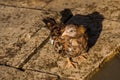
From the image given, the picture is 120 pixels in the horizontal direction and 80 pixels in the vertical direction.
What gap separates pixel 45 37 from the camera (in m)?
5.70

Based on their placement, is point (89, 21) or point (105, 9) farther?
point (105, 9)

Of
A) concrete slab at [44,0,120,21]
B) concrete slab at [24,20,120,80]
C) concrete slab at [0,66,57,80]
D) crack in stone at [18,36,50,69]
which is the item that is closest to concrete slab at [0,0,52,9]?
concrete slab at [44,0,120,21]

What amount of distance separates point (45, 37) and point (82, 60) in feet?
3.11

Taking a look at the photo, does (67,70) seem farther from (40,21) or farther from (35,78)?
(40,21)

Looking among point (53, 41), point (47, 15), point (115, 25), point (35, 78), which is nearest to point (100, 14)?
point (115, 25)

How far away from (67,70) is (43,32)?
1.16 metres

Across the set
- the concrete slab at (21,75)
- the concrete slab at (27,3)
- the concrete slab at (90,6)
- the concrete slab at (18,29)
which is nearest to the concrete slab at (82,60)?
the concrete slab at (21,75)

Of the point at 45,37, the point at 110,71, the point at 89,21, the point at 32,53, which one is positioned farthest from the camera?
the point at 89,21

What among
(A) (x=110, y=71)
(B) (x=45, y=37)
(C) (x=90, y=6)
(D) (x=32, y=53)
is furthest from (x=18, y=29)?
(A) (x=110, y=71)

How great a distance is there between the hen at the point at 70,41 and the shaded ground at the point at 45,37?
0.79 feet

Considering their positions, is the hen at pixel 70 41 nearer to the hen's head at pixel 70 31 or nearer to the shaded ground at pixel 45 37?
the hen's head at pixel 70 31

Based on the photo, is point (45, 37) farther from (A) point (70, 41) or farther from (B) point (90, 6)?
(B) point (90, 6)

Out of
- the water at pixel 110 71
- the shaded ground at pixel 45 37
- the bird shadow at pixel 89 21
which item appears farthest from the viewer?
the bird shadow at pixel 89 21

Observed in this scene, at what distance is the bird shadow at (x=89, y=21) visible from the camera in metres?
5.56
